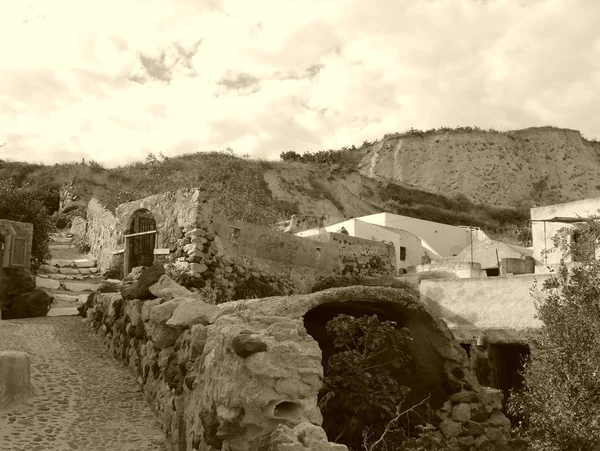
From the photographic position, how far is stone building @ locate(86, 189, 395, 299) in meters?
14.6

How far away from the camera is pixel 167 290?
8344mm

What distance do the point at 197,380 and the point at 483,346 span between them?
33.2 feet

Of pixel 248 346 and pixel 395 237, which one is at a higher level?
pixel 395 237

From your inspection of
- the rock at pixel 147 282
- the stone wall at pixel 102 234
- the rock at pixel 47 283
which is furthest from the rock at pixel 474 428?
the stone wall at pixel 102 234

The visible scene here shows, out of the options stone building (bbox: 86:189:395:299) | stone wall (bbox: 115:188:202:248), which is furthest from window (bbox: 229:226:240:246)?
stone wall (bbox: 115:188:202:248)

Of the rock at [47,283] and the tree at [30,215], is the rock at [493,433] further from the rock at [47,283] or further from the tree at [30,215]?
the tree at [30,215]

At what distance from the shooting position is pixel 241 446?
4309 millimetres

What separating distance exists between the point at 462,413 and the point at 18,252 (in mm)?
10582

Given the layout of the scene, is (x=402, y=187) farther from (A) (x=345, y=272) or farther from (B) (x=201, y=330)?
(B) (x=201, y=330)

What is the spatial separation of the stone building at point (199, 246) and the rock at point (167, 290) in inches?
215

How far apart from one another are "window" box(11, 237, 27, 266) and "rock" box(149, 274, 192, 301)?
6542 mm

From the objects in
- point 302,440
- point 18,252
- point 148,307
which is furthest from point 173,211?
point 302,440

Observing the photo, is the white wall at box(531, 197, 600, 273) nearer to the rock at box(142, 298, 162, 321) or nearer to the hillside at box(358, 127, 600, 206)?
the rock at box(142, 298, 162, 321)

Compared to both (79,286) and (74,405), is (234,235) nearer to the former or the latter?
(79,286)
